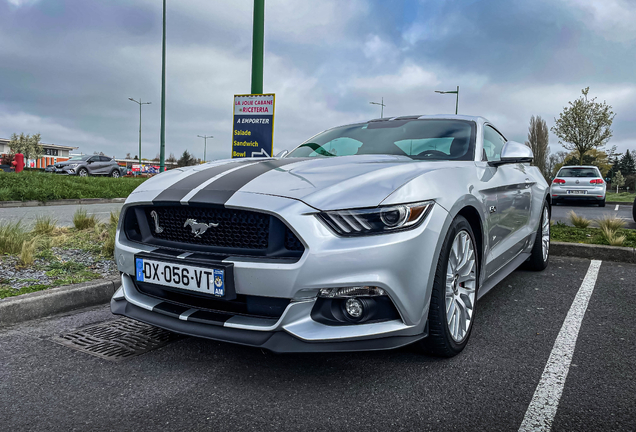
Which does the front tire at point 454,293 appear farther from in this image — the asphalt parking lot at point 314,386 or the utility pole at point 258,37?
the utility pole at point 258,37

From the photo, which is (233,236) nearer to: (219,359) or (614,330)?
(219,359)

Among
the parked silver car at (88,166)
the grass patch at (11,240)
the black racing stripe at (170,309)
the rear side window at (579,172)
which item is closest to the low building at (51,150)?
the parked silver car at (88,166)

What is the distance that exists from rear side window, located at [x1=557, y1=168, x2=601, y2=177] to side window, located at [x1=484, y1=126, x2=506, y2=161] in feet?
48.4

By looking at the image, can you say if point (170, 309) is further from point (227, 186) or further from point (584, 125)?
point (584, 125)

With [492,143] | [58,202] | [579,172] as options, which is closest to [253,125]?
[492,143]

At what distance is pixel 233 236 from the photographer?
240 centimetres

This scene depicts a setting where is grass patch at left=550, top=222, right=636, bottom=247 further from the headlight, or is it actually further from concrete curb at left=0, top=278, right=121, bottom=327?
concrete curb at left=0, top=278, right=121, bottom=327

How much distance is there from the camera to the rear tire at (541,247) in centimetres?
494

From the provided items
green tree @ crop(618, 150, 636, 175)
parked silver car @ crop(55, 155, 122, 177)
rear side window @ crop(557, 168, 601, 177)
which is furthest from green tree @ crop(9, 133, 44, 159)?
green tree @ crop(618, 150, 636, 175)

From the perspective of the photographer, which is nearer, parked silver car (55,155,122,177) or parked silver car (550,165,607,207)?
parked silver car (550,165,607,207)

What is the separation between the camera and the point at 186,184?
2.69m

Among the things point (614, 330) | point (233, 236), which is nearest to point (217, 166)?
point (233, 236)

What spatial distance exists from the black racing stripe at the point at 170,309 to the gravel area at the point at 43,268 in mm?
1921

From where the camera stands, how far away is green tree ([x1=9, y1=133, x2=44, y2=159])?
2613 inches
